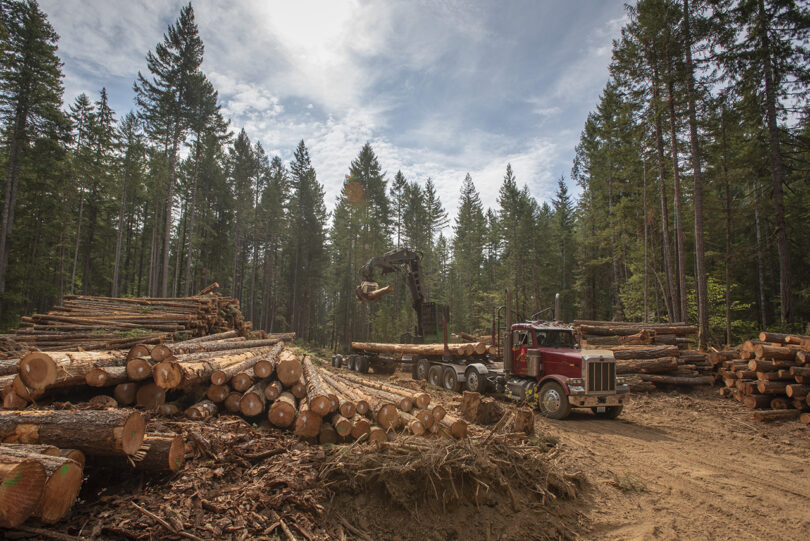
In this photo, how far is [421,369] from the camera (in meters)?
14.4

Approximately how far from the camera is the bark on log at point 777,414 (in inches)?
351

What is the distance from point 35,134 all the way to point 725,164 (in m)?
37.1

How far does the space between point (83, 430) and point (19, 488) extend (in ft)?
3.17

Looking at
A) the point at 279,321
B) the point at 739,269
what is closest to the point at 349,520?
the point at 739,269

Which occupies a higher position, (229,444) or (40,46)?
(40,46)

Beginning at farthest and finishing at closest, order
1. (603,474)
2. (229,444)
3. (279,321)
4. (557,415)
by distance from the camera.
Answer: (279,321)
(557,415)
(603,474)
(229,444)

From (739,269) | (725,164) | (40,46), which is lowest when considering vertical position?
(739,269)

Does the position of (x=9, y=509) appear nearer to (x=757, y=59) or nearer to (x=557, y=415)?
(x=557, y=415)

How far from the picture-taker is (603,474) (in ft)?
18.4

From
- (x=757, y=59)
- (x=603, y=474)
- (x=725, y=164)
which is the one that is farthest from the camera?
(x=725, y=164)

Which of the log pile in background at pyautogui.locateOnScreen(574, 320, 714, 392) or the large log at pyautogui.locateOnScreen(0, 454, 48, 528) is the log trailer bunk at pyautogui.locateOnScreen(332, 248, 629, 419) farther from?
the large log at pyautogui.locateOnScreen(0, 454, 48, 528)

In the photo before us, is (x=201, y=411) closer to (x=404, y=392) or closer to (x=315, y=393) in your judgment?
(x=315, y=393)

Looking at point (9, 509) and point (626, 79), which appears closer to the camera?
point (9, 509)

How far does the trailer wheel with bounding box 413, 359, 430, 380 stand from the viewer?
555 inches
